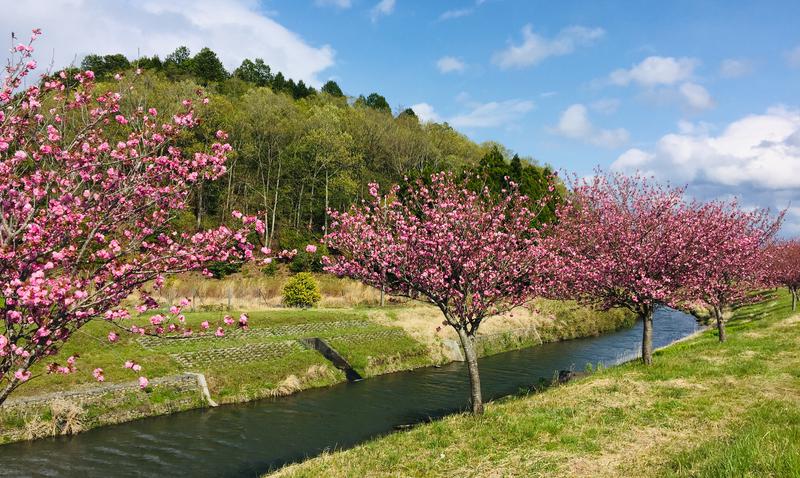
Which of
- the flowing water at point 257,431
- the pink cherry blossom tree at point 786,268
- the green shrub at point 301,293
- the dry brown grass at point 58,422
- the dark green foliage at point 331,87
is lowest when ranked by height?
the flowing water at point 257,431

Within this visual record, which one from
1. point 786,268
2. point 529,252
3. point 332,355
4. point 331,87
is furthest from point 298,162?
point 331,87

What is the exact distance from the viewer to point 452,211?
708 inches

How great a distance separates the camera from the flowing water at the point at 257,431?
1870 centimetres

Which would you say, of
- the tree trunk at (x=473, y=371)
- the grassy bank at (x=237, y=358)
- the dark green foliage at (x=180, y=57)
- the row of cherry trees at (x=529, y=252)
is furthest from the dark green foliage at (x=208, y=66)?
the tree trunk at (x=473, y=371)

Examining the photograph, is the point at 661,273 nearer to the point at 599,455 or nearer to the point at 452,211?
the point at 452,211

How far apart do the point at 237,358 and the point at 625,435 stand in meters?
23.1

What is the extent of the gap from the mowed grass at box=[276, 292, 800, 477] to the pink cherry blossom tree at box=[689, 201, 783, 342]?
5.85m

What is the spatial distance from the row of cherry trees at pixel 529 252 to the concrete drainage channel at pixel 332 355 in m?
12.1

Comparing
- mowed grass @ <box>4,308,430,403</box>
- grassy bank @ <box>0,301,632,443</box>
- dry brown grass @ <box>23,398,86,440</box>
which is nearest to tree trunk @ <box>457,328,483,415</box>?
grassy bank @ <box>0,301,632,443</box>

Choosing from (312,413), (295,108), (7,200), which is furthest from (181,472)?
(295,108)

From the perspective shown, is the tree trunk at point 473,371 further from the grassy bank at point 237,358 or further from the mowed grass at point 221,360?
the mowed grass at point 221,360

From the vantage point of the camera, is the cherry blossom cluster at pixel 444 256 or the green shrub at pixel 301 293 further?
the green shrub at pixel 301 293

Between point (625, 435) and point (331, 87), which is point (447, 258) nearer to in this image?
point (625, 435)

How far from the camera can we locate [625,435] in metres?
13.8
